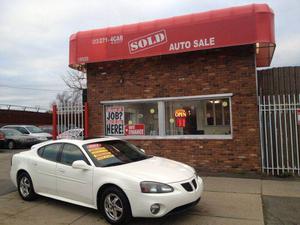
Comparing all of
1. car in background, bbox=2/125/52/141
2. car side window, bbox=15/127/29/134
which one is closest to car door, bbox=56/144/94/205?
car in background, bbox=2/125/52/141

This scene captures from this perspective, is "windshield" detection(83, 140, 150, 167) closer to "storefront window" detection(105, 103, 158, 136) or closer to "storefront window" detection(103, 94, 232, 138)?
"storefront window" detection(103, 94, 232, 138)

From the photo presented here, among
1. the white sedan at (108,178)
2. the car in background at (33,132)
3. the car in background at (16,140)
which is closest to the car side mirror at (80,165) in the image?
the white sedan at (108,178)

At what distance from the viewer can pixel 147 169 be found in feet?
20.0

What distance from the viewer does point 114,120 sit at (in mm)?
11938

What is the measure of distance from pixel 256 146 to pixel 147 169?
4.75m

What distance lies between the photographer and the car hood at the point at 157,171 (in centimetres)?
570

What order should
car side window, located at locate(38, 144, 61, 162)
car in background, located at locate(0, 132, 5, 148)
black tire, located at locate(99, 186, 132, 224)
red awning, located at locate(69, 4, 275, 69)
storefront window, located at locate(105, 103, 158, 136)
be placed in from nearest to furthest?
black tire, located at locate(99, 186, 132, 224), car side window, located at locate(38, 144, 61, 162), red awning, located at locate(69, 4, 275, 69), storefront window, located at locate(105, 103, 158, 136), car in background, located at locate(0, 132, 5, 148)

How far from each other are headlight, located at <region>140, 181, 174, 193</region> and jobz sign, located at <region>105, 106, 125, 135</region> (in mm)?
6354

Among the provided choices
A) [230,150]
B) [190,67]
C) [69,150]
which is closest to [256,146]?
[230,150]

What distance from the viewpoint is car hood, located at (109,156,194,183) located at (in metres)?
5.70

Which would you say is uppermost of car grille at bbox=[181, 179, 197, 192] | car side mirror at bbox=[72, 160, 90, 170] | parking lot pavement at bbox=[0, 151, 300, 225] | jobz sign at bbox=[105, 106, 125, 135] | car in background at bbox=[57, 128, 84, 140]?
jobz sign at bbox=[105, 106, 125, 135]

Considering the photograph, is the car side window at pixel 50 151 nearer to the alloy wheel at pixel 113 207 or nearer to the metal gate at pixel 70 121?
the alloy wheel at pixel 113 207

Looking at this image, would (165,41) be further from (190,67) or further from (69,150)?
(69,150)

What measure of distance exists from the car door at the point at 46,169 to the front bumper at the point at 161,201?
2107mm
